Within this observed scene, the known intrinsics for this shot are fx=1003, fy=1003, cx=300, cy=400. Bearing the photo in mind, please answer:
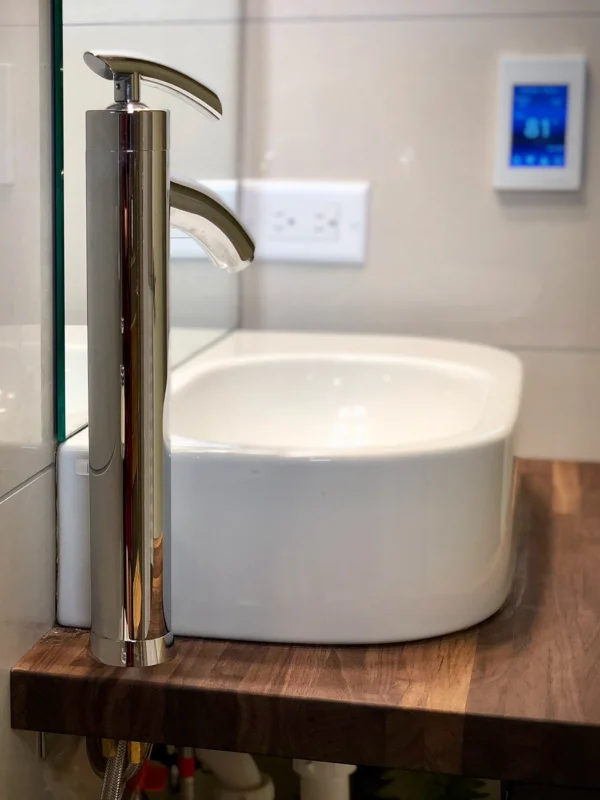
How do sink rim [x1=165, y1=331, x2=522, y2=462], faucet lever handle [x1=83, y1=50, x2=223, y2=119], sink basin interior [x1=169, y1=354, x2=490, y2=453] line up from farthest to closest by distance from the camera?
sink basin interior [x1=169, y1=354, x2=490, y2=453] → sink rim [x1=165, y1=331, x2=522, y2=462] → faucet lever handle [x1=83, y1=50, x2=223, y2=119]

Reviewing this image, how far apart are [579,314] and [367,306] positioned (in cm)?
25

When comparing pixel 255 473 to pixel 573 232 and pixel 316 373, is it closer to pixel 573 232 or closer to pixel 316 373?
pixel 316 373

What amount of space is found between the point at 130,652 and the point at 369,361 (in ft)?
1.72

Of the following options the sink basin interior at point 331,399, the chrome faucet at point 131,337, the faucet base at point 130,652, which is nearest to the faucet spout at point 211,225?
the chrome faucet at point 131,337

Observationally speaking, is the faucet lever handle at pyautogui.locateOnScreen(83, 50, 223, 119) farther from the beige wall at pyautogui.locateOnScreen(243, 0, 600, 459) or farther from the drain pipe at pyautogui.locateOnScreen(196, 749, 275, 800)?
the beige wall at pyautogui.locateOnScreen(243, 0, 600, 459)

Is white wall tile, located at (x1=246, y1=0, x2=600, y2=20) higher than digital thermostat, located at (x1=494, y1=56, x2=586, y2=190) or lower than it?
higher

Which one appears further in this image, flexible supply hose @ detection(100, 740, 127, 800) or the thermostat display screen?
the thermostat display screen

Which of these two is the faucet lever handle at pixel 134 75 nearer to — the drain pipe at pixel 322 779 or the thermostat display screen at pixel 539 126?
the drain pipe at pixel 322 779

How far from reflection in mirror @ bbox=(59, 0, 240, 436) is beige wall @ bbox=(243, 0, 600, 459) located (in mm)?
71

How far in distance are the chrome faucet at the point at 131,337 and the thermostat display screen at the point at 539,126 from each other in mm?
649

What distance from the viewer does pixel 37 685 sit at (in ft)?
2.02

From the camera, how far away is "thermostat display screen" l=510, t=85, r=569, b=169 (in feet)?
3.78

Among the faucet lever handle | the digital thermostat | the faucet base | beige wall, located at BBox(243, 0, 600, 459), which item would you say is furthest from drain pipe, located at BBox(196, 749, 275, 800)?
the digital thermostat

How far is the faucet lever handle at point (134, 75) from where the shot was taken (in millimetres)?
542
